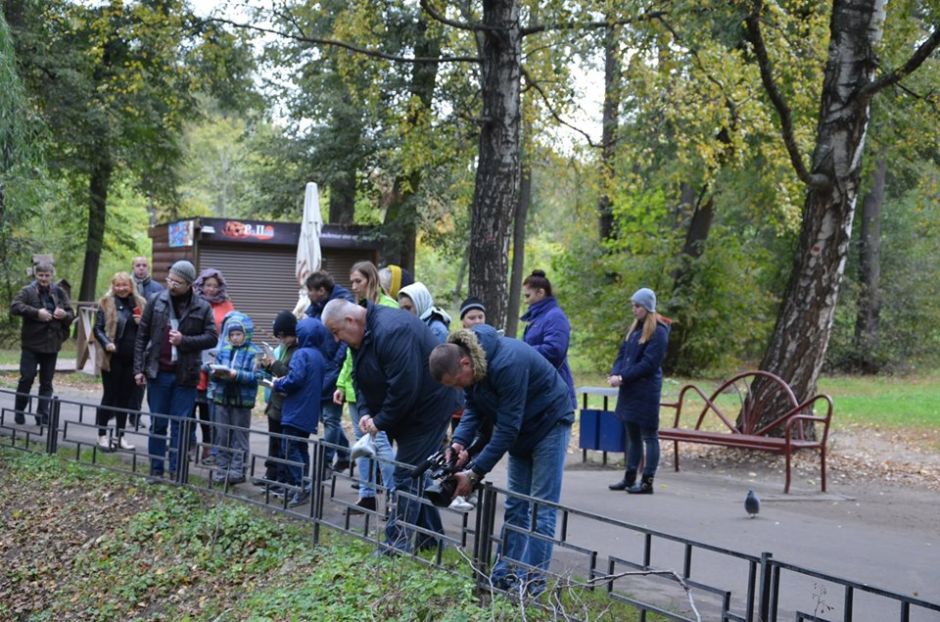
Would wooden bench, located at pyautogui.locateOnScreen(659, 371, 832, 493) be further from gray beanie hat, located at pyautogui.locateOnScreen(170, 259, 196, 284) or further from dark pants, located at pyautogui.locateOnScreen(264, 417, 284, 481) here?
gray beanie hat, located at pyautogui.locateOnScreen(170, 259, 196, 284)

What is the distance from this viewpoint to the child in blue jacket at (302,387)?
876 cm

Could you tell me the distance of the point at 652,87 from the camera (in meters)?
16.6

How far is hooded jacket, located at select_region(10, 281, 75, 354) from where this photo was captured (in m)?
12.2

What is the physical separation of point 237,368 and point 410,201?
19.8 metres

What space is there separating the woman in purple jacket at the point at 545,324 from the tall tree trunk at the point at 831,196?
179 inches

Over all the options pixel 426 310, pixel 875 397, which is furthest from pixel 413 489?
pixel 875 397

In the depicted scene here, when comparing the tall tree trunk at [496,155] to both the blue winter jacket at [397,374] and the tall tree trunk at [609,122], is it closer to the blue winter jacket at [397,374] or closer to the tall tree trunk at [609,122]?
the tall tree trunk at [609,122]

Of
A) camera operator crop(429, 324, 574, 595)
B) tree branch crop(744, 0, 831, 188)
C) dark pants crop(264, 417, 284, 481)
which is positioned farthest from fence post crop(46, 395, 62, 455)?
tree branch crop(744, 0, 831, 188)

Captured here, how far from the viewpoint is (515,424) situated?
18.9 feet

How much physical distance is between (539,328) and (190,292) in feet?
10.5

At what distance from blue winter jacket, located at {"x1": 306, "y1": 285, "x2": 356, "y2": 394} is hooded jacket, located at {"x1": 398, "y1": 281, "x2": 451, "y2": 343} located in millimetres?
632

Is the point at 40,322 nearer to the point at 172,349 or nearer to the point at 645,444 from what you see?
the point at 172,349

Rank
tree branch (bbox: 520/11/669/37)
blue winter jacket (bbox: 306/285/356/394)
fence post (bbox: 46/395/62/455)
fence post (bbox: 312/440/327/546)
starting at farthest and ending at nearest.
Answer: tree branch (bbox: 520/11/669/37)
fence post (bbox: 46/395/62/455)
blue winter jacket (bbox: 306/285/356/394)
fence post (bbox: 312/440/327/546)

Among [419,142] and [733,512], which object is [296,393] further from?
[419,142]
